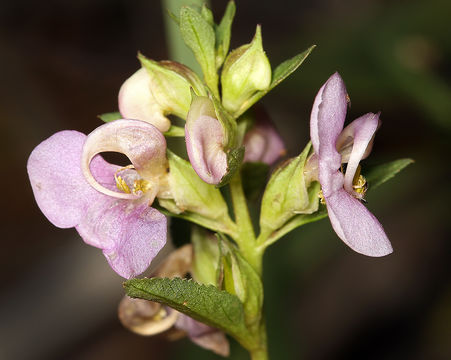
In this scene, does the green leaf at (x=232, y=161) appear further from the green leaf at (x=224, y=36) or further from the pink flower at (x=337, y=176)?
the green leaf at (x=224, y=36)

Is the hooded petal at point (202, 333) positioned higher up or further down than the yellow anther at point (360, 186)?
further down

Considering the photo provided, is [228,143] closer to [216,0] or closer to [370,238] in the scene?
[370,238]

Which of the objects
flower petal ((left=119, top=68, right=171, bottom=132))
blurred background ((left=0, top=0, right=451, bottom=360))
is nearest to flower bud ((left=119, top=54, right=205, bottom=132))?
flower petal ((left=119, top=68, right=171, bottom=132))

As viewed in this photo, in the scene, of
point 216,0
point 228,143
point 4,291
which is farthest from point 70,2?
point 228,143

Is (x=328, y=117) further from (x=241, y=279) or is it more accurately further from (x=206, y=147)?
(x=241, y=279)

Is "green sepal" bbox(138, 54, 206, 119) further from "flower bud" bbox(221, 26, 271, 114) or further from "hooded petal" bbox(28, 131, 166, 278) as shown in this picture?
"hooded petal" bbox(28, 131, 166, 278)

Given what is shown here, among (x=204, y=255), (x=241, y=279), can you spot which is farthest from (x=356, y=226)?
(x=204, y=255)

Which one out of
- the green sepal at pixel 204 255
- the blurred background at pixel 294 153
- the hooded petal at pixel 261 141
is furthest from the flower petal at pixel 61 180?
the blurred background at pixel 294 153
